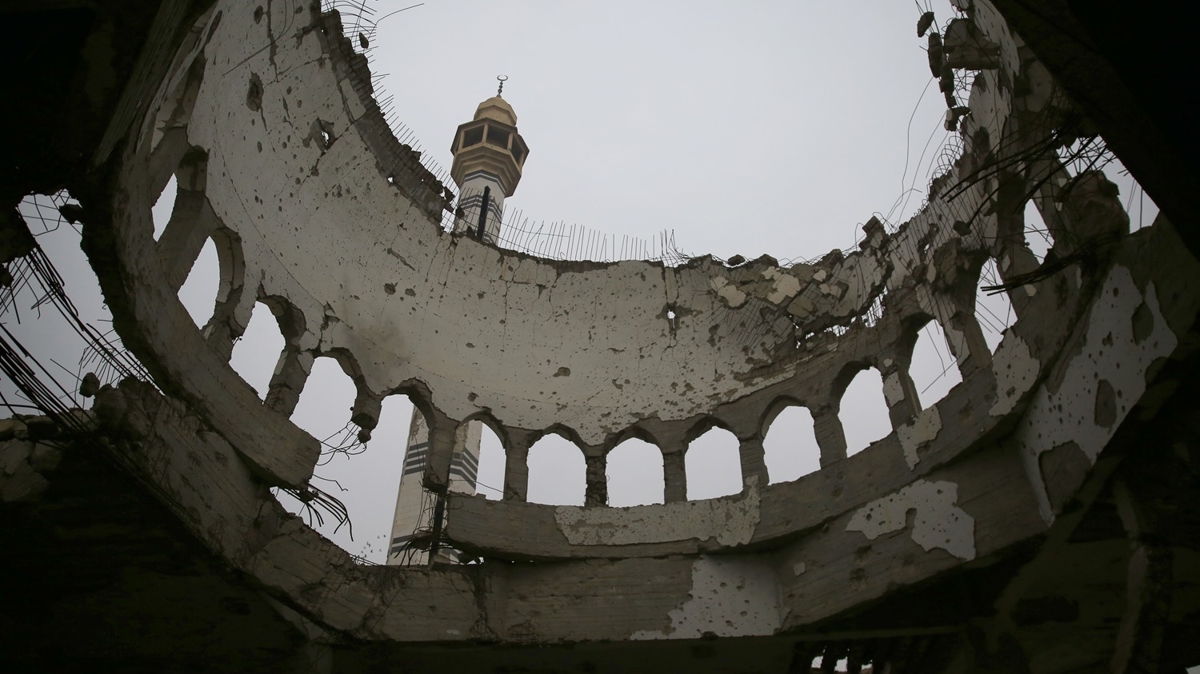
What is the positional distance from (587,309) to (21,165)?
26.4ft

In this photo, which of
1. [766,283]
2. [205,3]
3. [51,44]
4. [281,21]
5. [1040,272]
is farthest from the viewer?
[766,283]

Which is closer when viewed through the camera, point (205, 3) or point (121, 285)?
point (205, 3)

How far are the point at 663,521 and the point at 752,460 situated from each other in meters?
1.28

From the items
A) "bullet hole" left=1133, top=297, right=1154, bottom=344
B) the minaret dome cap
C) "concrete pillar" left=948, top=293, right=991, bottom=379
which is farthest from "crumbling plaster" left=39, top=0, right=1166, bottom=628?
the minaret dome cap

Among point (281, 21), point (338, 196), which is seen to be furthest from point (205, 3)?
point (338, 196)

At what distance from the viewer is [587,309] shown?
11758 mm

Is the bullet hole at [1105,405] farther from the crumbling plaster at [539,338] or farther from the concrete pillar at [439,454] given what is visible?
the concrete pillar at [439,454]

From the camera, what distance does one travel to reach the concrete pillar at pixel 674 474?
32.7 ft

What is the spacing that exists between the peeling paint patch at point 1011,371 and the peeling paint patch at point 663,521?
2810mm

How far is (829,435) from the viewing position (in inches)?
369

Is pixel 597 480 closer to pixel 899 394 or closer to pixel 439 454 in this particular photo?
pixel 439 454

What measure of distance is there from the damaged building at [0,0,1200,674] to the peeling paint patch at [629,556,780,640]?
0.03m

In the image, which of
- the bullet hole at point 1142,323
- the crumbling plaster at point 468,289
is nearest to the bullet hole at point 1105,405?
the bullet hole at point 1142,323

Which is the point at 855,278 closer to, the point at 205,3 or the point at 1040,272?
the point at 1040,272
